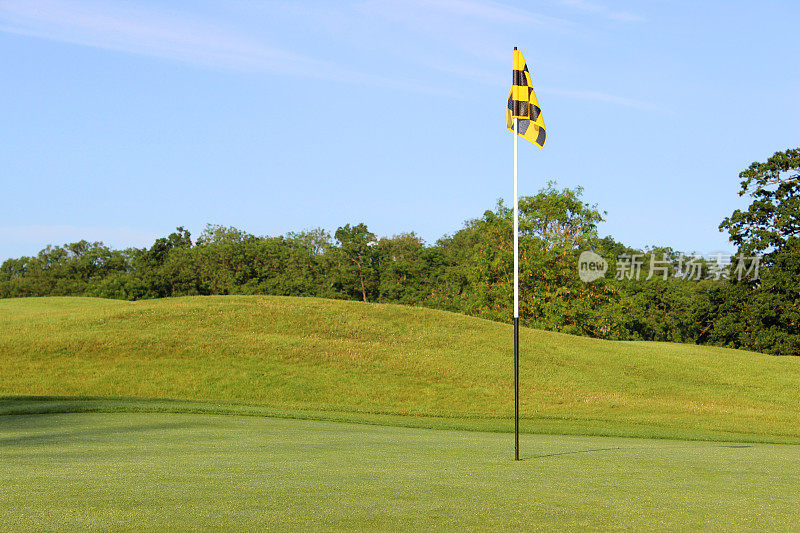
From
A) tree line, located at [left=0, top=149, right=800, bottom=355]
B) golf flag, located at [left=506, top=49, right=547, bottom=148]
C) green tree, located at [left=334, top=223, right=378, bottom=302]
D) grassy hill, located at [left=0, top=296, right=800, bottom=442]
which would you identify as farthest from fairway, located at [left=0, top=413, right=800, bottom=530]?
green tree, located at [left=334, top=223, right=378, bottom=302]

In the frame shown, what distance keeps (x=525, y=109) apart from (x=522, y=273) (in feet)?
148

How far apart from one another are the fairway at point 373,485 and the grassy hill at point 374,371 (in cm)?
881

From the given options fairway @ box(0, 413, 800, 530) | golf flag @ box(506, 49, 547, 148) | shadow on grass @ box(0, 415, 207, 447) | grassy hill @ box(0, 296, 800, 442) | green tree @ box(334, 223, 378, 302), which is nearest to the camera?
fairway @ box(0, 413, 800, 530)

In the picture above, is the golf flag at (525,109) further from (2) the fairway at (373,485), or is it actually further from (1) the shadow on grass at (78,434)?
(1) the shadow on grass at (78,434)

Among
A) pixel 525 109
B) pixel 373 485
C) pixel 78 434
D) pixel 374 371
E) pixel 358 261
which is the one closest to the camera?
pixel 373 485

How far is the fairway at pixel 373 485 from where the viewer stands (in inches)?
248

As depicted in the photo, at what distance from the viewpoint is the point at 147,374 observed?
3078 cm

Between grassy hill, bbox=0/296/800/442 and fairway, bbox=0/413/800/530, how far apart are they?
8810 mm

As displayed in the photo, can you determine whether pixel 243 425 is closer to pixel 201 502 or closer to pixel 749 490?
pixel 201 502

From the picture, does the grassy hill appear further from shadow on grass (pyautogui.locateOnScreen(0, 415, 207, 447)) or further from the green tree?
the green tree

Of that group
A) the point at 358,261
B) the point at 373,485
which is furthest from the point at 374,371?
the point at 358,261

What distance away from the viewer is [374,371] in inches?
1309

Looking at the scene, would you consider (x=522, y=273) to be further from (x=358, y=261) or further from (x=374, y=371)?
(x=358, y=261)

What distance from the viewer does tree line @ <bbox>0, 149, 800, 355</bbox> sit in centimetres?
5062
